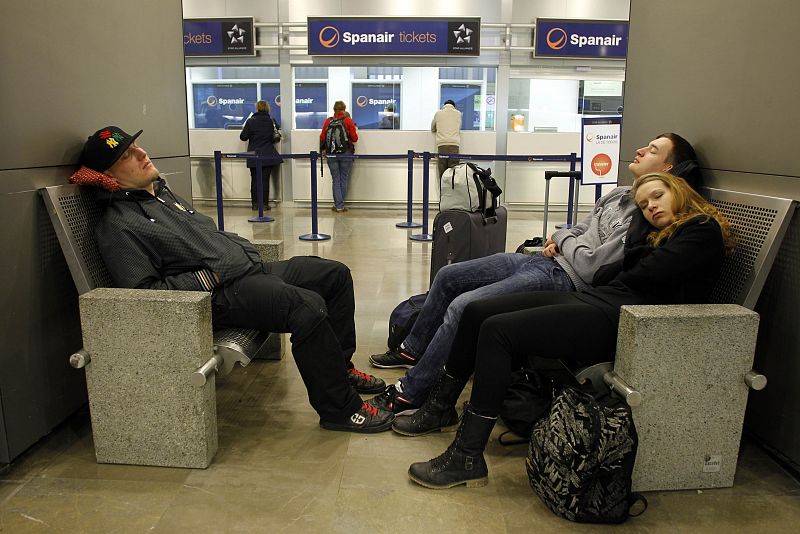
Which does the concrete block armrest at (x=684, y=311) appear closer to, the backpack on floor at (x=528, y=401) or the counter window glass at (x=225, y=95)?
the backpack on floor at (x=528, y=401)

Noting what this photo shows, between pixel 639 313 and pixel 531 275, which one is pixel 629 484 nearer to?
pixel 639 313

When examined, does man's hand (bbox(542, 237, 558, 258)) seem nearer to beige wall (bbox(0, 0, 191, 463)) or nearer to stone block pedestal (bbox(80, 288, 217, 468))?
stone block pedestal (bbox(80, 288, 217, 468))

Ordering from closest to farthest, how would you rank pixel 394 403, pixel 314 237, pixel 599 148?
pixel 394 403, pixel 599 148, pixel 314 237

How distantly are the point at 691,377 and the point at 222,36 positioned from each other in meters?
10.3

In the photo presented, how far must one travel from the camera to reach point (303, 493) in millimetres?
2230

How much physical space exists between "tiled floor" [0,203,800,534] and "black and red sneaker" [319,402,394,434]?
0.10ft

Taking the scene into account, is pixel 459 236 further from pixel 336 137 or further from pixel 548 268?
pixel 336 137

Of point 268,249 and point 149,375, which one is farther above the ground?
point 268,249

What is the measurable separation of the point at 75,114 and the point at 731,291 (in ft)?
8.96

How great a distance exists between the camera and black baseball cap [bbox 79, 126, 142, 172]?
2.54 meters

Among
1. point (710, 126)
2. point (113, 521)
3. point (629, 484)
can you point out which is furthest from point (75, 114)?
point (710, 126)

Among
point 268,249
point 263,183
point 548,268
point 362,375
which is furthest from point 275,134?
point 548,268

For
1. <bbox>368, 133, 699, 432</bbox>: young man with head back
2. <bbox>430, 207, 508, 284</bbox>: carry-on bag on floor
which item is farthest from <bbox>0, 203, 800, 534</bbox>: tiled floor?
<bbox>430, 207, 508, 284</bbox>: carry-on bag on floor

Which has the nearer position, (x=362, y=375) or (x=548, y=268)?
(x=548, y=268)
